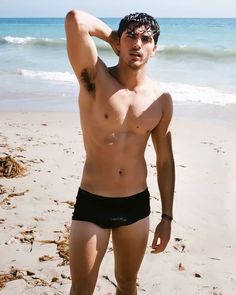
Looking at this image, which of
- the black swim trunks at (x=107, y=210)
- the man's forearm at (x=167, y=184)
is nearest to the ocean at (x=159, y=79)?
the man's forearm at (x=167, y=184)

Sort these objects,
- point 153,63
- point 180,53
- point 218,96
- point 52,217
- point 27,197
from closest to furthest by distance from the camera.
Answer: point 52,217 < point 27,197 < point 218,96 < point 153,63 < point 180,53

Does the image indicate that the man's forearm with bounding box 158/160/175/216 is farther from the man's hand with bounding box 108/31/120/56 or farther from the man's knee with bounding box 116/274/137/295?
the man's hand with bounding box 108/31/120/56

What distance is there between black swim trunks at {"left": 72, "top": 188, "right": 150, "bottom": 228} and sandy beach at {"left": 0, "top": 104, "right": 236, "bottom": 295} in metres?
1.35

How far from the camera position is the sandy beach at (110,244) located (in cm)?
405

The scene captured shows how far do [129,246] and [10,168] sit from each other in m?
3.94

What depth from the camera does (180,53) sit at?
85.9ft

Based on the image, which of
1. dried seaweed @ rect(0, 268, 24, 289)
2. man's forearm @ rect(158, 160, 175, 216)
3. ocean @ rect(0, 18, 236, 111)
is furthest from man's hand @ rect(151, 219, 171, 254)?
ocean @ rect(0, 18, 236, 111)

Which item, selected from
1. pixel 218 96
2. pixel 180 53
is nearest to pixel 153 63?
pixel 180 53

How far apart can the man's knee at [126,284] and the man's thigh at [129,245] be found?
0.02 metres

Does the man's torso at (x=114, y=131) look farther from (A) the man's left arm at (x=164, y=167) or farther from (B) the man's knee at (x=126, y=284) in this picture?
(B) the man's knee at (x=126, y=284)

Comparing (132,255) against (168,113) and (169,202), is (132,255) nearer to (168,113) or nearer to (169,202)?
(169,202)

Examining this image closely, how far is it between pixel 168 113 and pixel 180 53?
948 inches

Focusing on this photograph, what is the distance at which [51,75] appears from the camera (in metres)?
18.1

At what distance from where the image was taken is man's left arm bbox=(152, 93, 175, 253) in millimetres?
2979
